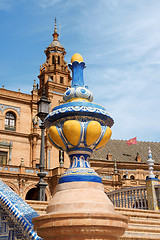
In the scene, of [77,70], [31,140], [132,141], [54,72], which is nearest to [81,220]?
[77,70]

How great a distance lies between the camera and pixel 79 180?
4090mm

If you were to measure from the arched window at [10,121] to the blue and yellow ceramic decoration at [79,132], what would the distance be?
28085 millimetres

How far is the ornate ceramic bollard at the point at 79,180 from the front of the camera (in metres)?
3.38

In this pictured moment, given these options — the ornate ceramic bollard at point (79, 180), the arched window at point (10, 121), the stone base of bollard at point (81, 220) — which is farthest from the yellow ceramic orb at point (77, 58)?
the arched window at point (10, 121)

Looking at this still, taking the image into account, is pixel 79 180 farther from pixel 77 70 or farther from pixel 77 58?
pixel 77 58

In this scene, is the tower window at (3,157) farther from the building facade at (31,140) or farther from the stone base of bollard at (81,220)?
the stone base of bollard at (81,220)

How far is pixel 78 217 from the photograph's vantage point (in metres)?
3.37

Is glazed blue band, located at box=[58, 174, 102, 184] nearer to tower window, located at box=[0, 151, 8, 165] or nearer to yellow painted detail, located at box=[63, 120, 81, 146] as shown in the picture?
yellow painted detail, located at box=[63, 120, 81, 146]

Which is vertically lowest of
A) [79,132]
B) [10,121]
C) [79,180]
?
[79,180]

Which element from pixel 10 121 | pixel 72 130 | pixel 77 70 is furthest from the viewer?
pixel 10 121

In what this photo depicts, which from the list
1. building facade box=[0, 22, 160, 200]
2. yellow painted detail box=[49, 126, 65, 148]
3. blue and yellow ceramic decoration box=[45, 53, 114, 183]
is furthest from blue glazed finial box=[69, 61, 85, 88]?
building facade box=[0, 22, 160, 200]

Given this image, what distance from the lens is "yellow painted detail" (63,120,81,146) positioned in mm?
4273

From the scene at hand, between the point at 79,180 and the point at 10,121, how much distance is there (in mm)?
29149

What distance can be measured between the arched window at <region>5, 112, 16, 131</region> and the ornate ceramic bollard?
91.0ft
